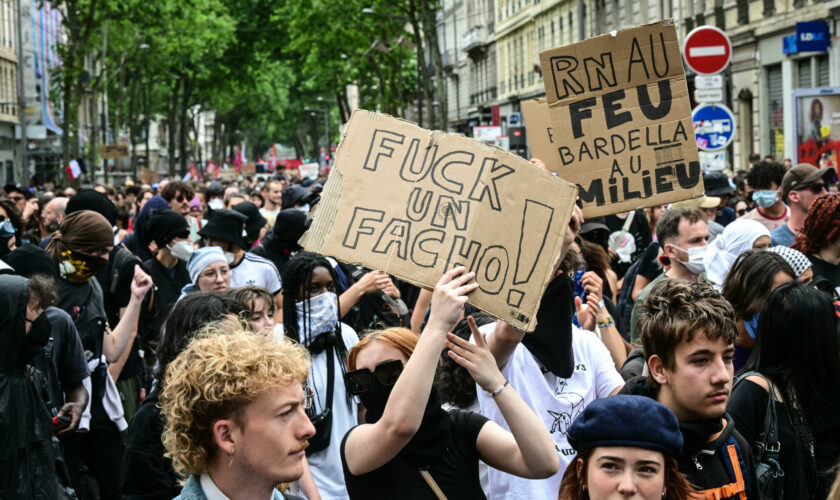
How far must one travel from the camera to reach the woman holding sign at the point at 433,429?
12.5ft

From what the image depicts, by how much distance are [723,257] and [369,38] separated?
42895 millimetres

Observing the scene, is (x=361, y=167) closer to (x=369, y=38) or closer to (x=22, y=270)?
(x=22, y=270)

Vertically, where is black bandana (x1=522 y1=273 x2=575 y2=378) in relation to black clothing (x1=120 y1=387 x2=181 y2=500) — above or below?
above

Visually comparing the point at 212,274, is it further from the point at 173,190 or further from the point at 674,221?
the point at 173,190

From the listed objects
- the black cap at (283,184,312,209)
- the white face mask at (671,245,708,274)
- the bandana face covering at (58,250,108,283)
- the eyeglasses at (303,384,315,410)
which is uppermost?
the black cap at (283,184,312,209)

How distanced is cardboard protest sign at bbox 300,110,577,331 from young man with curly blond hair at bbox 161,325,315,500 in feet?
2.35

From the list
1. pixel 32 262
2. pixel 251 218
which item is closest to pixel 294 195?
pixel 251 218

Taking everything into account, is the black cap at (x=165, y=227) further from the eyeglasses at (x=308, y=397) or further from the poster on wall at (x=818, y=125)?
the poster on wall at (x=818, y=125)

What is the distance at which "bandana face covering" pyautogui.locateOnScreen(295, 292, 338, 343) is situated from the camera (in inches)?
227

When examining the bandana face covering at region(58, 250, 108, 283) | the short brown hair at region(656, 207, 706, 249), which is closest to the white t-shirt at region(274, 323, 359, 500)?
the bandana face covering at region(58, 250, 108, 283)

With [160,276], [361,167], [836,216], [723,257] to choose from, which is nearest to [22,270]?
[160,276]

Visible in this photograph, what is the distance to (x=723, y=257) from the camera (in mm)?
6980

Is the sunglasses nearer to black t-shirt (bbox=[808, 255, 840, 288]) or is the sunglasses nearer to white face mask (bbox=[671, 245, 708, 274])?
white face mask (bbox=[671, 245, 708, 274])

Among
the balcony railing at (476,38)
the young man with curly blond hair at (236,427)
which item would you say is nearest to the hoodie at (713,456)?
the young man with curly blond hair at (236,427)
